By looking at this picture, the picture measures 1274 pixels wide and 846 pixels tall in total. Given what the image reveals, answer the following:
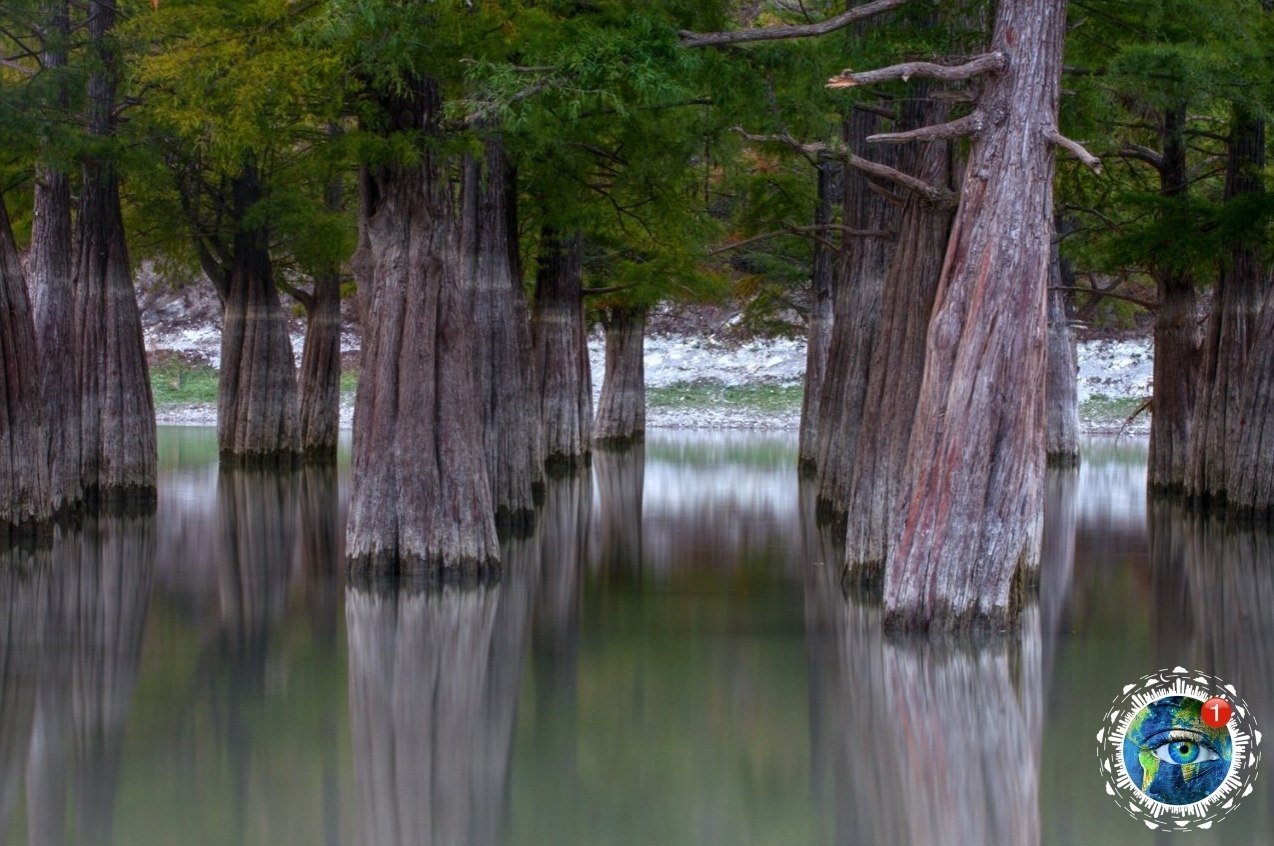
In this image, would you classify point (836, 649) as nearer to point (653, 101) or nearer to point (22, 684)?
point (653, 101)

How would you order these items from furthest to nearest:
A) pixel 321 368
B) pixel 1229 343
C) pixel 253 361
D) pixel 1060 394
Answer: pixel 1060 394 → pixel 321 368 → pixel 253 361 → pixel 1229 343

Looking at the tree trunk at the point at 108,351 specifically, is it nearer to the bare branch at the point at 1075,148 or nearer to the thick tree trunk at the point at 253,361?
the thick tree trunk at the point at 253,361

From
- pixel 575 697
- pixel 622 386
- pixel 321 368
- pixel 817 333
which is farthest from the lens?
pixel 622 386

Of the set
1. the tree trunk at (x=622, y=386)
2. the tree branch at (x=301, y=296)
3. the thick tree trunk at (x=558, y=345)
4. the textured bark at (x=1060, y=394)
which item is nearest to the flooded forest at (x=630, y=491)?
the thick tree trunk at (x=558, y=345)

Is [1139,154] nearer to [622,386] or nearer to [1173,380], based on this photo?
[1173,380]

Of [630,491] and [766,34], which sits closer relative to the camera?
[766,34]

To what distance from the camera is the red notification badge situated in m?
8.83

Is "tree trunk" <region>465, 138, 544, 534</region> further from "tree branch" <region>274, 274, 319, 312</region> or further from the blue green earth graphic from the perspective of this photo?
the blue green earth graphic

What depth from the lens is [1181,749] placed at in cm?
772

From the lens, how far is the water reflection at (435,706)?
7.59m

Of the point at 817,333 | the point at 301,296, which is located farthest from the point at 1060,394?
the point at 301,296

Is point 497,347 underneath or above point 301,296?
underneath

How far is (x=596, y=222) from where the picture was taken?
2216 centimetres

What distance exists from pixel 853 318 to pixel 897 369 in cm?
536
